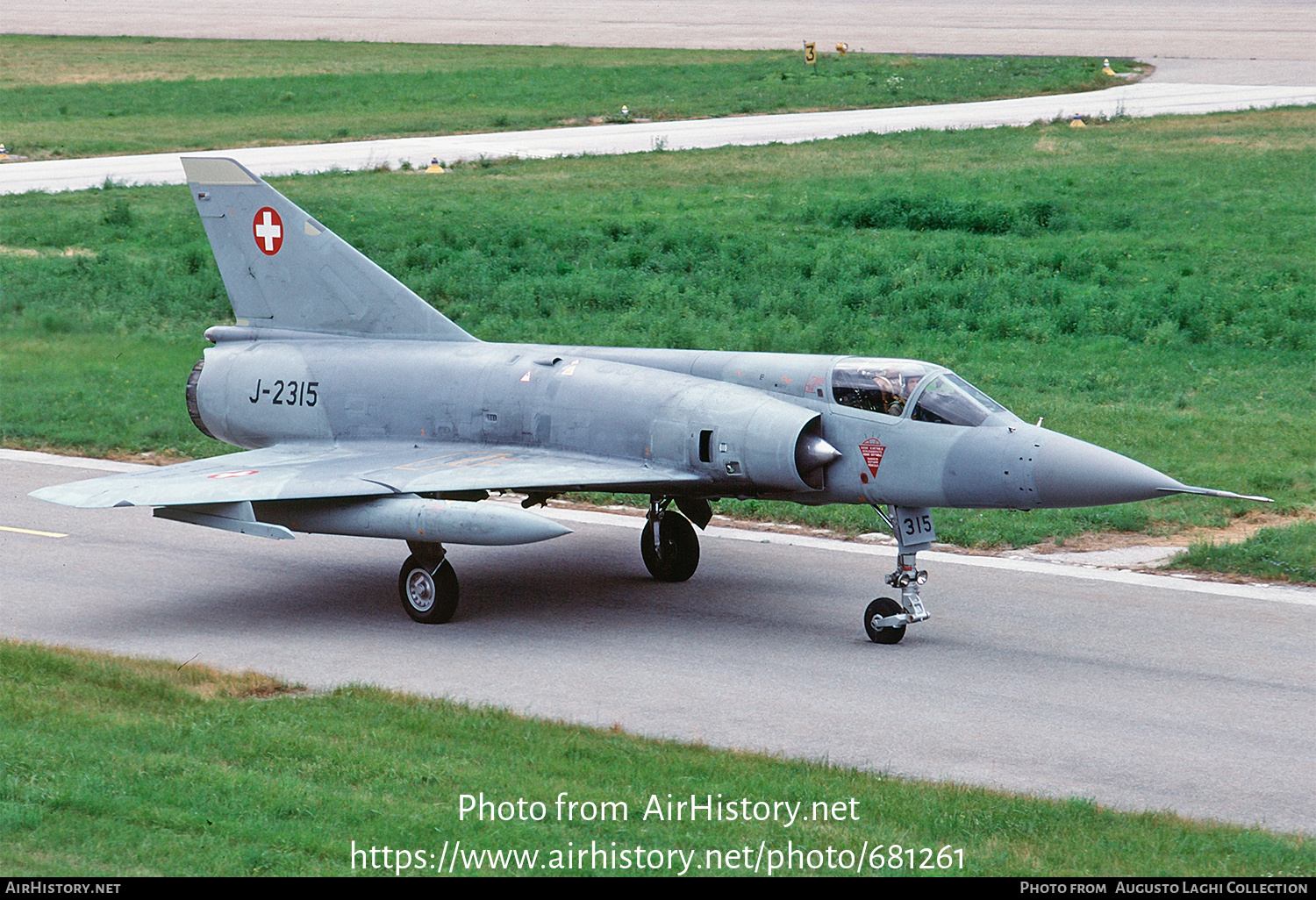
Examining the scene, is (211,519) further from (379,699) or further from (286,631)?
(379,699)

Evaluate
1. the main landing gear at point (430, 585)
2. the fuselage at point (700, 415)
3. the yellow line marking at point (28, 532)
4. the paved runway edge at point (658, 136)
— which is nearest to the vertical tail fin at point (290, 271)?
the fuselage at point (700, 415)

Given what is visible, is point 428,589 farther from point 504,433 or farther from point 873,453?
point 873,453

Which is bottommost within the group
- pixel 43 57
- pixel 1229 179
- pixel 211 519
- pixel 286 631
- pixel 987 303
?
pixel 286 631

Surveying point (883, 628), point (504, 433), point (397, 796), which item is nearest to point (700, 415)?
point (504, 433)

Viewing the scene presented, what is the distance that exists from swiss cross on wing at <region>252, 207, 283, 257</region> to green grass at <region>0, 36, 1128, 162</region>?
35442 mm

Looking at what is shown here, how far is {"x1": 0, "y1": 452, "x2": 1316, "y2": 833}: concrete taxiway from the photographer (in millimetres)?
11445

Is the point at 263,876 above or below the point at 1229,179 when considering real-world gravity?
below

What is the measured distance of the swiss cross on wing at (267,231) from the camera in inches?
691

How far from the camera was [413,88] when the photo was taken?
6334cm

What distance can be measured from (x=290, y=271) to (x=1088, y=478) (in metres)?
9.22

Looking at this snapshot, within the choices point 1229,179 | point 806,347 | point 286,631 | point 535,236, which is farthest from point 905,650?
point 1229,179

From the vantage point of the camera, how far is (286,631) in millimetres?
14797

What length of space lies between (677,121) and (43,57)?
35667 millimetres
